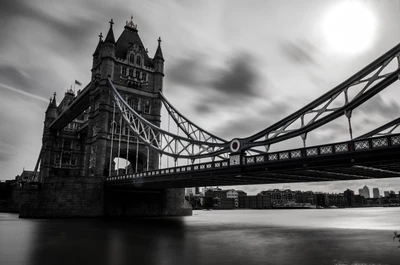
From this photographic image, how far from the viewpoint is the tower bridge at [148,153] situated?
19.8 m

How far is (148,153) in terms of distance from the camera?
42.8 m

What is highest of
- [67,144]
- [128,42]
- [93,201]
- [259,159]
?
[128,42]

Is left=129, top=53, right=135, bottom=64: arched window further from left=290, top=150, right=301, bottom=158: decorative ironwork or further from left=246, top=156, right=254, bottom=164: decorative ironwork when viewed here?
left=290, top=150, right=301, bottom=158: decorative ironwork

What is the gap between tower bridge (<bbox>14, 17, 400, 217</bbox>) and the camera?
1978cm

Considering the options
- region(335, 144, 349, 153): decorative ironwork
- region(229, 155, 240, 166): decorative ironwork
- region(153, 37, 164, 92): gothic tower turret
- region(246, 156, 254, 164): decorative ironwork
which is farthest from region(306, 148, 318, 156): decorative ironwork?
region(153, 37, 164, 92): gothic tower turret

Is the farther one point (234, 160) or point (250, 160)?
point (234, 160)

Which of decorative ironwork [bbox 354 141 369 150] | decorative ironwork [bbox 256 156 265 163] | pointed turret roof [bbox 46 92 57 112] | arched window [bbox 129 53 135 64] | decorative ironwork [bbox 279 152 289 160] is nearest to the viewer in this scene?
decorative ironwork [bbox 354 141 369 150]

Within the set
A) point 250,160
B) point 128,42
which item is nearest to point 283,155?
point 250,160

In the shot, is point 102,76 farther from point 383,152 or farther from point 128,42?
point 383,152

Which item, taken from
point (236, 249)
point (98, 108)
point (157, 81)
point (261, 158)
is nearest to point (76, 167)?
point (98, 108)

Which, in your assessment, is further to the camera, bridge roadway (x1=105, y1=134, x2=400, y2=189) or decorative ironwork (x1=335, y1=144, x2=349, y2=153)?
decorative ironwork (x1=335, y1=144, x2=349, y2=153)

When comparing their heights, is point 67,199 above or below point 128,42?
below

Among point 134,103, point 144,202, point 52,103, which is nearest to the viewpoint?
point 144,202

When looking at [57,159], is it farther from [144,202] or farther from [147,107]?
[144,202]
